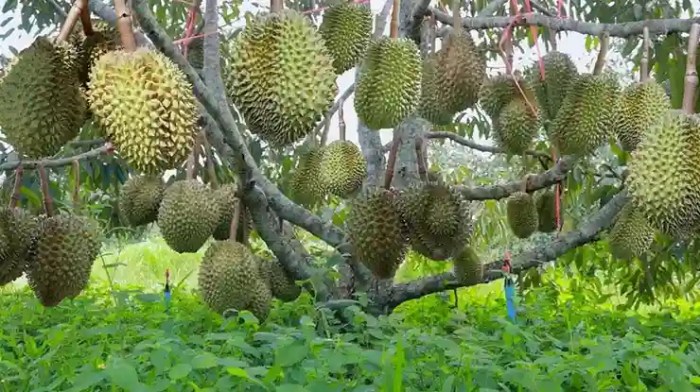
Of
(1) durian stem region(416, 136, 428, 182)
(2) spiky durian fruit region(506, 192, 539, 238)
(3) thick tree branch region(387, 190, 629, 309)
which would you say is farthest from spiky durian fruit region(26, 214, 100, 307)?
(2) spiky durian fruit region(506, 192, 539, 238)

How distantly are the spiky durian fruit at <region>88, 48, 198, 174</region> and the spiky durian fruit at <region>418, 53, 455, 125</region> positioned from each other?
32.4 inches

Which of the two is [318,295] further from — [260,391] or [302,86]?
[302,86]

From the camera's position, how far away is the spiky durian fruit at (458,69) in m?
1.68

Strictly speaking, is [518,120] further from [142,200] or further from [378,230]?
[142,200]

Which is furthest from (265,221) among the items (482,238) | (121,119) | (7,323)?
(482,238)

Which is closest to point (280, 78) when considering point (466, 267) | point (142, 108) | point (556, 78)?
point (142, 108)

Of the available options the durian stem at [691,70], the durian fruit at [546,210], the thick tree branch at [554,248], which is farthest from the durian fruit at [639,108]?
the durian fruit at [546,210]

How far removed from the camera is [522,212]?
9.04 ft

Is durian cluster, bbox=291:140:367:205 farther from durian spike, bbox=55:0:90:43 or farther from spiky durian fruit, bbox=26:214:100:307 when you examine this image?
durian spike, bbox=55:0:90:43

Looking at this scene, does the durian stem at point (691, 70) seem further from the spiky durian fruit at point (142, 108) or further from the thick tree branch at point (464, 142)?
the thick tree branch at point (464, 142)

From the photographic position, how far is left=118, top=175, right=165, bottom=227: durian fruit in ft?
7.56

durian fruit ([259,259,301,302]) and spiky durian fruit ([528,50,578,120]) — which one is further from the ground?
spiky durian fruit ([528,50,578,120])

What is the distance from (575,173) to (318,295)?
1.19 meters

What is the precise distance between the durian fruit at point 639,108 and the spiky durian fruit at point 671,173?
0.39ft
